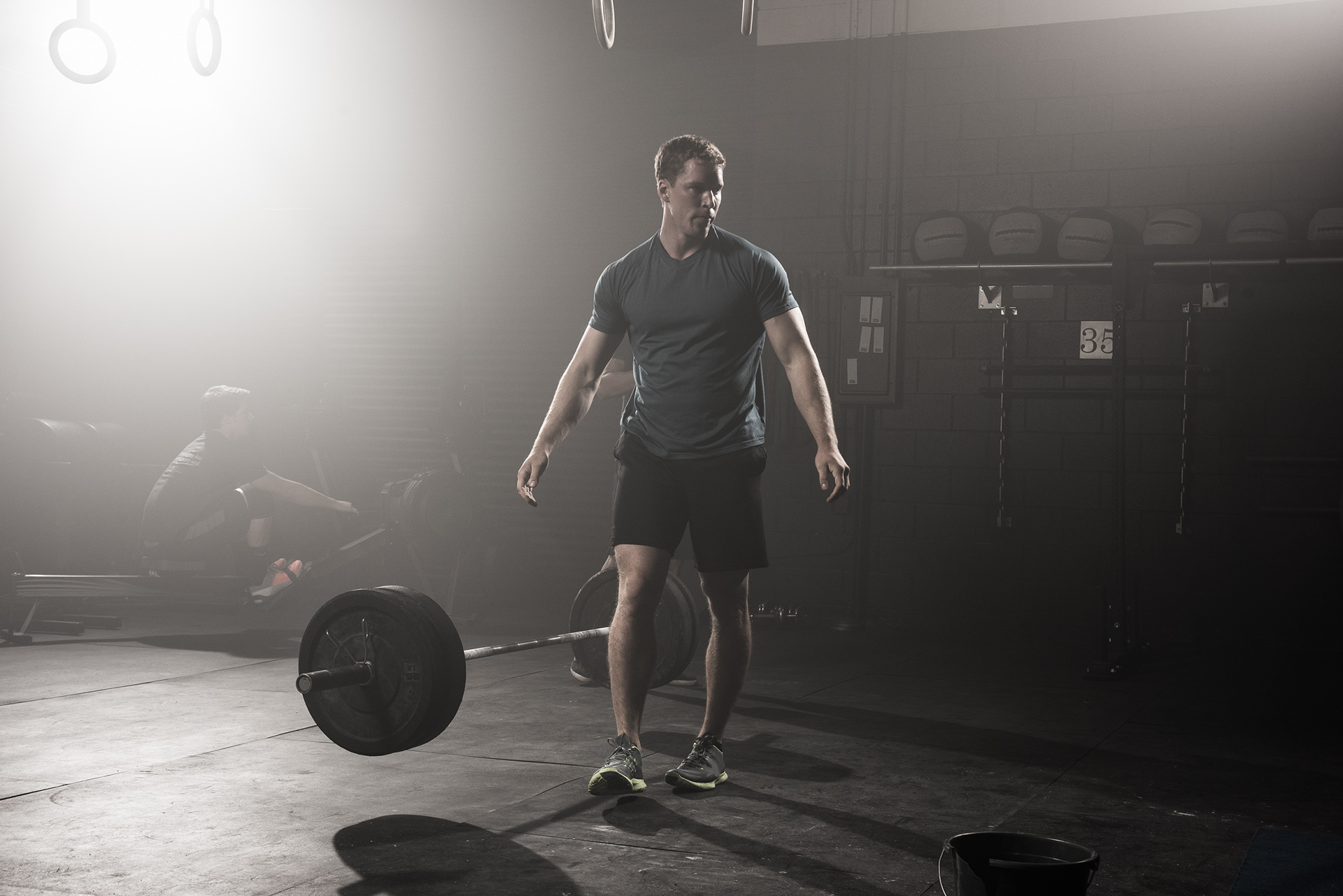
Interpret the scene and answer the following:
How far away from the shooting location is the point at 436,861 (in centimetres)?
224

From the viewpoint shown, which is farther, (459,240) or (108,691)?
(459,240)

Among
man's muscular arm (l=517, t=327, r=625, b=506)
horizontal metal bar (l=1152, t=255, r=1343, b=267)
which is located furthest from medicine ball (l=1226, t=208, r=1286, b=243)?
man's muscular arm (l=517, t=327, r=625, b=506)

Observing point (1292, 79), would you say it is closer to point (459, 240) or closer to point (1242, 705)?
point (1242, 705)

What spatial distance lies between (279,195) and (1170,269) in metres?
5.09

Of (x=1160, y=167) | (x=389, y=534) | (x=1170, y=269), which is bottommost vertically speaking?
(x=389, y=534)

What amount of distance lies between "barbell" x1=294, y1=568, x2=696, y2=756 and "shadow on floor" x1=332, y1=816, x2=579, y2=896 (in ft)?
0.76

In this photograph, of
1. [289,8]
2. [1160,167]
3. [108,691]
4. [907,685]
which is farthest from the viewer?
[289,8]

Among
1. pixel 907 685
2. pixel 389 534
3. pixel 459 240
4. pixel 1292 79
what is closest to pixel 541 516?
pixel 389 534

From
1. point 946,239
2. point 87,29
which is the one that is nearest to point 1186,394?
point 946,239

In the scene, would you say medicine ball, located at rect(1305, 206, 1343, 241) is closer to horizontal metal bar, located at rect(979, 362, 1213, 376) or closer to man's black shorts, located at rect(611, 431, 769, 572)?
horizontal metal bar, located at rect(979, 362, 1213, 376)

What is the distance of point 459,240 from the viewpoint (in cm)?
700

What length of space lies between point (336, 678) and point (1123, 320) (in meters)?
3.28

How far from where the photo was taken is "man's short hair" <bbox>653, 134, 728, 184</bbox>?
2.75m

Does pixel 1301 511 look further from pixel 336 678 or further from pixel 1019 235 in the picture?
pixel 336 678
